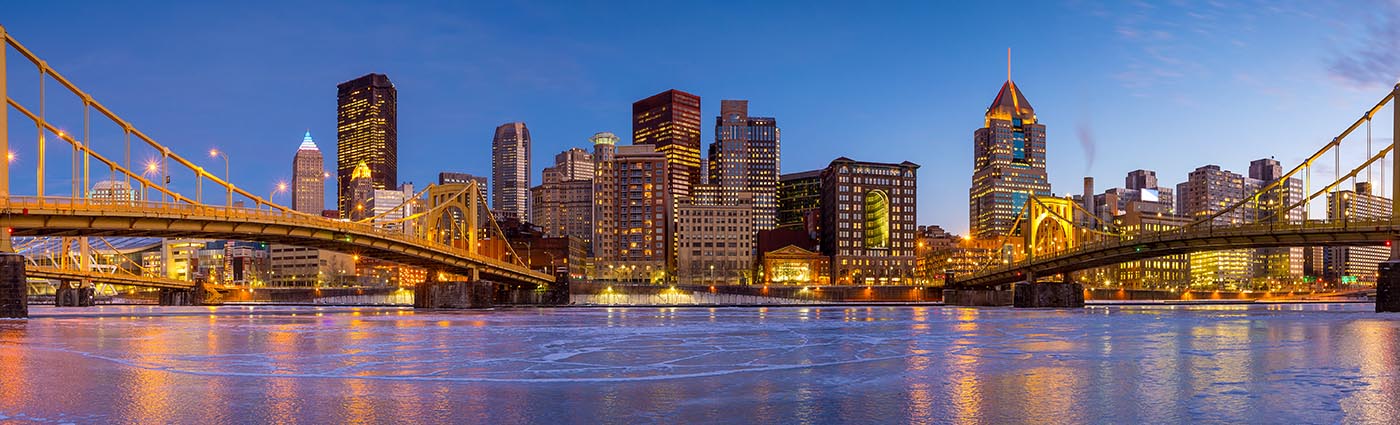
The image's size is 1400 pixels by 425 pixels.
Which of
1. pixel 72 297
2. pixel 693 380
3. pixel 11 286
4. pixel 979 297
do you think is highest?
pixel 11 286

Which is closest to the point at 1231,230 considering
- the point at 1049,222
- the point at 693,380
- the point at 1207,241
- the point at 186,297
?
the point at 1207,241

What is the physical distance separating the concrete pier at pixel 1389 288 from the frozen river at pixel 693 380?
4179cm

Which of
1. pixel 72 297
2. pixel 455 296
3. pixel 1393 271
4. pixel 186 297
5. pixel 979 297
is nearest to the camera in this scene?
pixel 1393 271

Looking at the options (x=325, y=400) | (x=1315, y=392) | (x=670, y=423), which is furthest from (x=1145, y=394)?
(x=325, y=400)

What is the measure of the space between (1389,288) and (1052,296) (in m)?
32.0

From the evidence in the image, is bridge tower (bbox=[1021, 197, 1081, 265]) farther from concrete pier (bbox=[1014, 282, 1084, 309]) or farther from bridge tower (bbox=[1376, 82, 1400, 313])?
bridge tower (bbox=[1376, 82, 1400, 313])

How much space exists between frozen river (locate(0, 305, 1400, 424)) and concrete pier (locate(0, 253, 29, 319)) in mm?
20136

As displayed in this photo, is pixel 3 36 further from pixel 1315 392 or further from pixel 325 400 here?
pixel 1315 392

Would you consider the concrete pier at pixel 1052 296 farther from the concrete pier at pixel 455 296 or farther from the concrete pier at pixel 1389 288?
the concrete pier at pixel 455 296

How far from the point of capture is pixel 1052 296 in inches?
3912

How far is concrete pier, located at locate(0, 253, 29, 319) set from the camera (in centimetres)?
5206

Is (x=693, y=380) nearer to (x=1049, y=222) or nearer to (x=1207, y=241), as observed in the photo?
(x=1207, y=241)

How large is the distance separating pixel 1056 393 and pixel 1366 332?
32.9 meters

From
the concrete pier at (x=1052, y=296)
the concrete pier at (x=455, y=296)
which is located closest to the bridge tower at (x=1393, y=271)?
the concrete pier at (x=1052, y=296)
